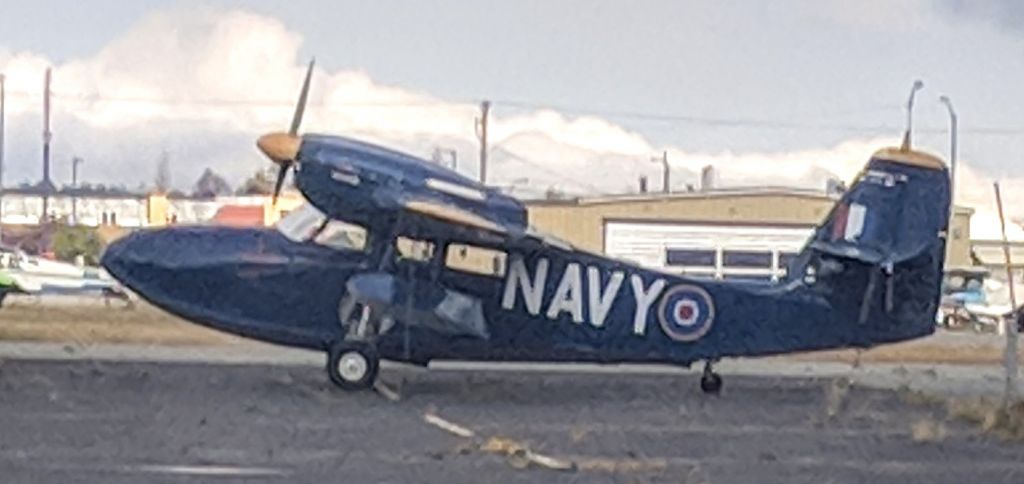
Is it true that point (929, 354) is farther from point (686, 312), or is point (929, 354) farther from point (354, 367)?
point (354, 367)

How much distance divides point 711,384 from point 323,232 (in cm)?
497

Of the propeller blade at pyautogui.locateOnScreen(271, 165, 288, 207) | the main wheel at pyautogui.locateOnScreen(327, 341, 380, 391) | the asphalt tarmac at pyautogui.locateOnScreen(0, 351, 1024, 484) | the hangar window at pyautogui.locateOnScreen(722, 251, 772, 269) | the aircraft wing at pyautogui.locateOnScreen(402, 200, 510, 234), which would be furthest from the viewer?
the hangar window at pyautogui.locateOnScreen(722, 251, 772, 269)

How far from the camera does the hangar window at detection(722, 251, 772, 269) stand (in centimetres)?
6150

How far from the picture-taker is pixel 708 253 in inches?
2456

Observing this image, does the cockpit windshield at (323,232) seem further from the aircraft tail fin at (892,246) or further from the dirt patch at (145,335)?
the dirt patch at (145,335)

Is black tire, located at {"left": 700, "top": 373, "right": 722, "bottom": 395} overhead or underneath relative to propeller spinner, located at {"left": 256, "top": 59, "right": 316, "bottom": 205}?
underneath

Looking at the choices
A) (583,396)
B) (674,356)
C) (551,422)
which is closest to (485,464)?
(551,422)

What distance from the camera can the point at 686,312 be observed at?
23.6 meters

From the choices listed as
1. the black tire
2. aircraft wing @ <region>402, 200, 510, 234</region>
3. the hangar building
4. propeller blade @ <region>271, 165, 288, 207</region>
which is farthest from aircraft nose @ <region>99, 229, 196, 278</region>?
the hangar building

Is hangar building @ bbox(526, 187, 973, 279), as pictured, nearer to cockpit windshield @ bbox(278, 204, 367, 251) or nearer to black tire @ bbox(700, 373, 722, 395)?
black tire @ bbox(700, 373, 722, 395)

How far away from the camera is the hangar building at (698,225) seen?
61.7 meters

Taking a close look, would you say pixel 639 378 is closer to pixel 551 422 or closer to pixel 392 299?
pixel 392 299

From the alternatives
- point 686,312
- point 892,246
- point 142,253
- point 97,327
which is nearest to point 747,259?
point 97,327

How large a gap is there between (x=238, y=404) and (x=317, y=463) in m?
5.71
